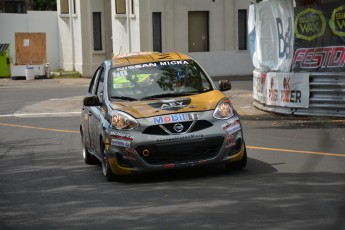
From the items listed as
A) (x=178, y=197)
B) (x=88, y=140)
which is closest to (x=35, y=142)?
(x=88, y=140)

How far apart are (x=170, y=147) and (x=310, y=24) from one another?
837 centimetres

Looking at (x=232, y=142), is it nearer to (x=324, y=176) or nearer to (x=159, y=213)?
(x=324, y=176)

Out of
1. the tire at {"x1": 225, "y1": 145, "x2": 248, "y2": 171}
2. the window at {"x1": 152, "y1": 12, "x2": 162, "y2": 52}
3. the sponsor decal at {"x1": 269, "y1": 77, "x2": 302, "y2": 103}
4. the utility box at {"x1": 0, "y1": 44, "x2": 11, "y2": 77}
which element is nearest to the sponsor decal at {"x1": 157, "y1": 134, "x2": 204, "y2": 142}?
the tire at {"x1": 225, "y1": 145, "x2": 248, "y2": 171}

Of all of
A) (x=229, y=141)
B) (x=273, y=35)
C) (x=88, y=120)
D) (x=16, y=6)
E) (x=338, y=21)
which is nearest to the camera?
(x=229, y=141)

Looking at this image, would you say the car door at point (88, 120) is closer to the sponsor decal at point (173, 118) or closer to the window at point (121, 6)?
the sponsor decal at point (173, 118)

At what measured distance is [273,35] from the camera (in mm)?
19594

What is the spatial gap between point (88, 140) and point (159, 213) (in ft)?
13.4

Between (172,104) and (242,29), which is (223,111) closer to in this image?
(172,104)

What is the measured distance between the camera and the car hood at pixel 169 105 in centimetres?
1027

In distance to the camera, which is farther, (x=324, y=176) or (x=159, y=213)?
(x=324, y=176)

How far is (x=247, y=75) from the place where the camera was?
36500mm

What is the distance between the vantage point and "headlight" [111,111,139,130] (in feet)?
33.5

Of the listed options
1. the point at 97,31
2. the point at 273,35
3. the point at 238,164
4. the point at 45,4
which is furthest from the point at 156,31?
the point at 45,4

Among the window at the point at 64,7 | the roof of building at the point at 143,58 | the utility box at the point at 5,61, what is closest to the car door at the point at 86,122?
the roof of building at the point at 143,58
